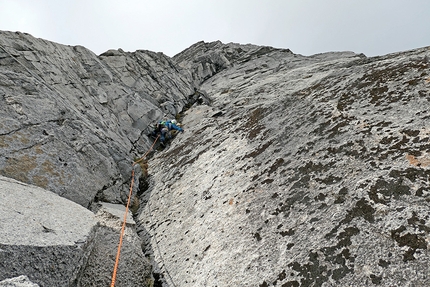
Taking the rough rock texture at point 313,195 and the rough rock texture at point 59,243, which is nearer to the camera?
the rough rock texture at point 313,195

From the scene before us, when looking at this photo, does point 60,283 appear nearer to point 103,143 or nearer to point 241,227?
point 241,227

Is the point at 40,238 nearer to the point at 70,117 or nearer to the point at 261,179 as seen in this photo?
the point at 261,179

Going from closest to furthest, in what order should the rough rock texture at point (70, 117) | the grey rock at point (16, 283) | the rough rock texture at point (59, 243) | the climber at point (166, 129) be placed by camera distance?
the grey rock at point (16, 283) → the rough rock texture at point (59, 243) → the rough rock texture at point (70, 117) → the climber at point (166, 129)

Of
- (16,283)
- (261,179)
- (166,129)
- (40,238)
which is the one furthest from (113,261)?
(166,129)

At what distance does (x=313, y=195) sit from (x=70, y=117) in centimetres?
1341

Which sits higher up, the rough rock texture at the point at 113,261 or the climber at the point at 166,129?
the climber at the point at 166,129

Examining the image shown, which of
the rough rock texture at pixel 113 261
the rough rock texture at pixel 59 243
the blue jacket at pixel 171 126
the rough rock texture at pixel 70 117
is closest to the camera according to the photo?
the rough rock texture at pixel 59 243

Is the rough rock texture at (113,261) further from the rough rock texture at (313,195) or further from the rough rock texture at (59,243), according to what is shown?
the rough rock texture at (313,195)

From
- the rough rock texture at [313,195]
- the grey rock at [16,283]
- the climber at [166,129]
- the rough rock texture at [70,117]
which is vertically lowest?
the rough rock texture at [313,195]

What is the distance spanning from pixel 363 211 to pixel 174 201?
7.88 meters

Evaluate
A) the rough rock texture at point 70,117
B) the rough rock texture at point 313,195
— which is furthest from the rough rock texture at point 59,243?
the rough rock texture at point 70,117

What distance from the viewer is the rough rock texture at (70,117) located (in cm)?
1196

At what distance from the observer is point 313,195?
26.3ft

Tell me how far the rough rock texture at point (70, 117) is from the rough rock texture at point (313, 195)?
3105mm
